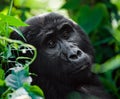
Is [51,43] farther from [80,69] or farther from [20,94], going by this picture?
[20,94]

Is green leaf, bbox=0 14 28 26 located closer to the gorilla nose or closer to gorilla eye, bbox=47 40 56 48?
the gorilla nose

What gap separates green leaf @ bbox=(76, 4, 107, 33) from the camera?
3967mm

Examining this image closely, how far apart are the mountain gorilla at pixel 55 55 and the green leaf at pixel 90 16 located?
1.06 metres

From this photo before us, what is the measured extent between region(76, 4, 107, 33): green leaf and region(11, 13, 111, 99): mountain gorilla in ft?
3.48

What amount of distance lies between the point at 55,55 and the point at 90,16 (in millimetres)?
1362

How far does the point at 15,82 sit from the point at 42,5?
2.59 m

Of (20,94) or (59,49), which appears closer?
(20,94)

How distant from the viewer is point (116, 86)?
3656 millimetres

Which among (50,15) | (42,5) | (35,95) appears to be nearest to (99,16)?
(42,5)

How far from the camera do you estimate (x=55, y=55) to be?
2.75 metres

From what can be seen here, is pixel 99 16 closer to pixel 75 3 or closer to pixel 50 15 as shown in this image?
pixel 75 3

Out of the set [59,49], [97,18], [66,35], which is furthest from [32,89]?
[97,18]

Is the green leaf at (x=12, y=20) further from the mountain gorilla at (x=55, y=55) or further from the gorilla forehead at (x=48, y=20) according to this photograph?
the gorilla forehead at (x=48, y=20)

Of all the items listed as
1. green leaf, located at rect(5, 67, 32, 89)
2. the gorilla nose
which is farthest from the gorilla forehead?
green leaf, located at rect(5, 67, 32, 89)
